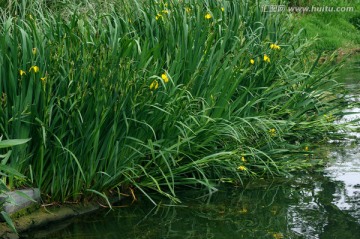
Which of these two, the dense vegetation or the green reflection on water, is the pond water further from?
the dense vegetation

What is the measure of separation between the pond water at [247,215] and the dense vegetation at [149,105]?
0.16m

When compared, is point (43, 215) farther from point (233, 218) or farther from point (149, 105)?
point (233, 218)

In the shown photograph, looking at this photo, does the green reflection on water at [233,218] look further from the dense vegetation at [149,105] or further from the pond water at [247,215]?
the dense vegetation at [149,105]

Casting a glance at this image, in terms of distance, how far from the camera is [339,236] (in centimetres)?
555

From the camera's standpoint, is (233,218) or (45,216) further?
(233,218)

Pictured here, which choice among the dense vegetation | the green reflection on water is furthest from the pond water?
the dense vegetation

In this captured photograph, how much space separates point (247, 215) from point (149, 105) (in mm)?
1076

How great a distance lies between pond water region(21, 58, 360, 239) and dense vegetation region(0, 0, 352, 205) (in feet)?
0.52

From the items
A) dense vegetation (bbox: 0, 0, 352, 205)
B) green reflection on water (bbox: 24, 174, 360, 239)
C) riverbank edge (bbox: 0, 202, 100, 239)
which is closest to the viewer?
riverbank edge (bbox: 0, 202, 100, 239)

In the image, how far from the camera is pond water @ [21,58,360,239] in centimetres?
558

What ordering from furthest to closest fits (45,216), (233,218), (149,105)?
(149,105), (233,218), (45,216)

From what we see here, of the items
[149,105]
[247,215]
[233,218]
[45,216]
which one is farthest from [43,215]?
[247,215]

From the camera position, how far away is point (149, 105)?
6.16m

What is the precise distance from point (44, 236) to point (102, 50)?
141 centimetres
